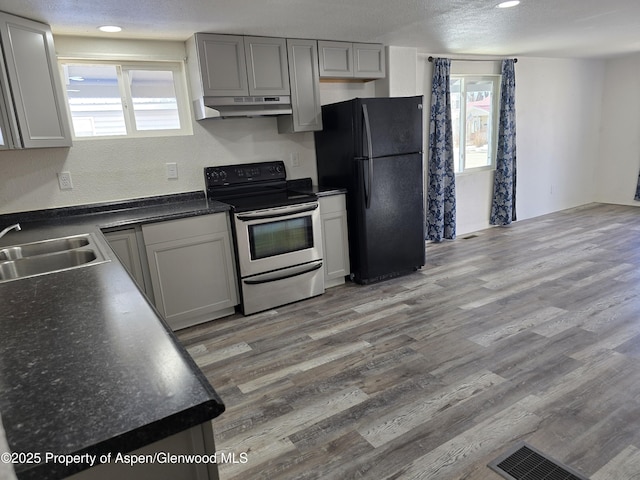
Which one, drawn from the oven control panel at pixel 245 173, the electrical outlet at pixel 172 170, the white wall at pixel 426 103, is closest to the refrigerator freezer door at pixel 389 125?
the white wall at pixel 426 103

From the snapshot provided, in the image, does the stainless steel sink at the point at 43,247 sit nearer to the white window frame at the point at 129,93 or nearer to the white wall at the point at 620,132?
the white window frame at the point at 129,93

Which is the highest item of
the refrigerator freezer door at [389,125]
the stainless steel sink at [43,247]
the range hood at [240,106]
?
the range hood at [240,106]

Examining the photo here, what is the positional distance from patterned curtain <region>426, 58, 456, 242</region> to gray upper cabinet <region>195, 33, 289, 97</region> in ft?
6.64

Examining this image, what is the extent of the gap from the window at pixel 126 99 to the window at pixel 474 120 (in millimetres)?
3251

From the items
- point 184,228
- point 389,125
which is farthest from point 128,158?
point 389,125

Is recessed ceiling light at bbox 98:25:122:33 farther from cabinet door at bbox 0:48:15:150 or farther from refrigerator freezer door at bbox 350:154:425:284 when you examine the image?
refrigerator freezer door at bbox 350:154:425:284

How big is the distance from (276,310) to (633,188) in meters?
6.25

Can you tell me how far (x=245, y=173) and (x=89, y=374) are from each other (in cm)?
297

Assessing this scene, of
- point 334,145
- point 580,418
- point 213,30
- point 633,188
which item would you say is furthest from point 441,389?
point 633,188

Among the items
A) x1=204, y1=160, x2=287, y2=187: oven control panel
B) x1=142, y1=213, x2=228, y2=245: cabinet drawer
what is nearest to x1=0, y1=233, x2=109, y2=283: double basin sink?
x1=142, y1=213, x2=228, y2=245: cabinet drawer

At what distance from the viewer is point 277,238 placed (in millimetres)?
3316

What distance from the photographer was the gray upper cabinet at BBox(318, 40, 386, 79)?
143 inches

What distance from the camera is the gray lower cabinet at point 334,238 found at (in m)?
3.66

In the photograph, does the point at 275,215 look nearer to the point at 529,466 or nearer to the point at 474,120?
the point at 529,466
